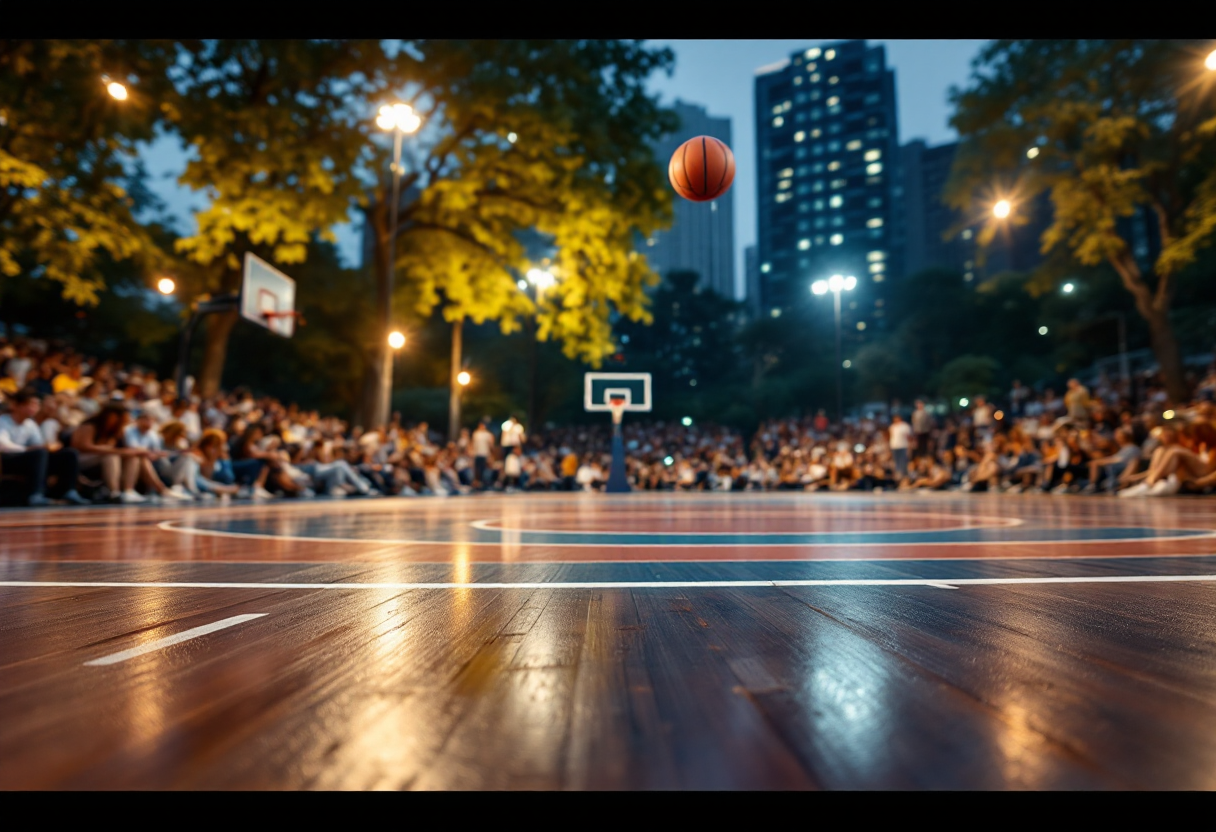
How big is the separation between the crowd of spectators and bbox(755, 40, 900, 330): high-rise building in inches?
2239

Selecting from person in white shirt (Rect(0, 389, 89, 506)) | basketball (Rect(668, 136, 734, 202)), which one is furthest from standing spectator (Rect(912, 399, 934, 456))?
person in white shirt (Rect(0, 389, 89, 506))

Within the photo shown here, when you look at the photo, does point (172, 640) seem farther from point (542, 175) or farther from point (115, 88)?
point (115, 88)

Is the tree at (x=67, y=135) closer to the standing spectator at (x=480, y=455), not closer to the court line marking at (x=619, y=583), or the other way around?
the standing spectator at (x=480, y=455)

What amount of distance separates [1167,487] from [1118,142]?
9187 mm

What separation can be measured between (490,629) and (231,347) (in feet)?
86.0

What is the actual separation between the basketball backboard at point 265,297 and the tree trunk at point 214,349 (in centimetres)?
156

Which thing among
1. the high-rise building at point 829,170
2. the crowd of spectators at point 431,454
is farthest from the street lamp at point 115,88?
the high-rise building at point 829,170

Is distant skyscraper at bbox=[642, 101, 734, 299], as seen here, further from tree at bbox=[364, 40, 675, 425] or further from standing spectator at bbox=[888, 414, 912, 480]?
tree at bbox=[364, 40, 675, 425]

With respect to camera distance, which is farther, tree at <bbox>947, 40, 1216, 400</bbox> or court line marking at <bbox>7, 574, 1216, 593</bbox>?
tree at <bbox>947, 40, 1216, 400</bbox>

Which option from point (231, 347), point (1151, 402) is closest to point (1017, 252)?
point (1151, 402)

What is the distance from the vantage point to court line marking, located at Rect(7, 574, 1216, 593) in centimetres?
192

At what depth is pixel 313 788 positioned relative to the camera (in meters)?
0.64

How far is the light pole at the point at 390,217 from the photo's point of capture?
11.1 m
